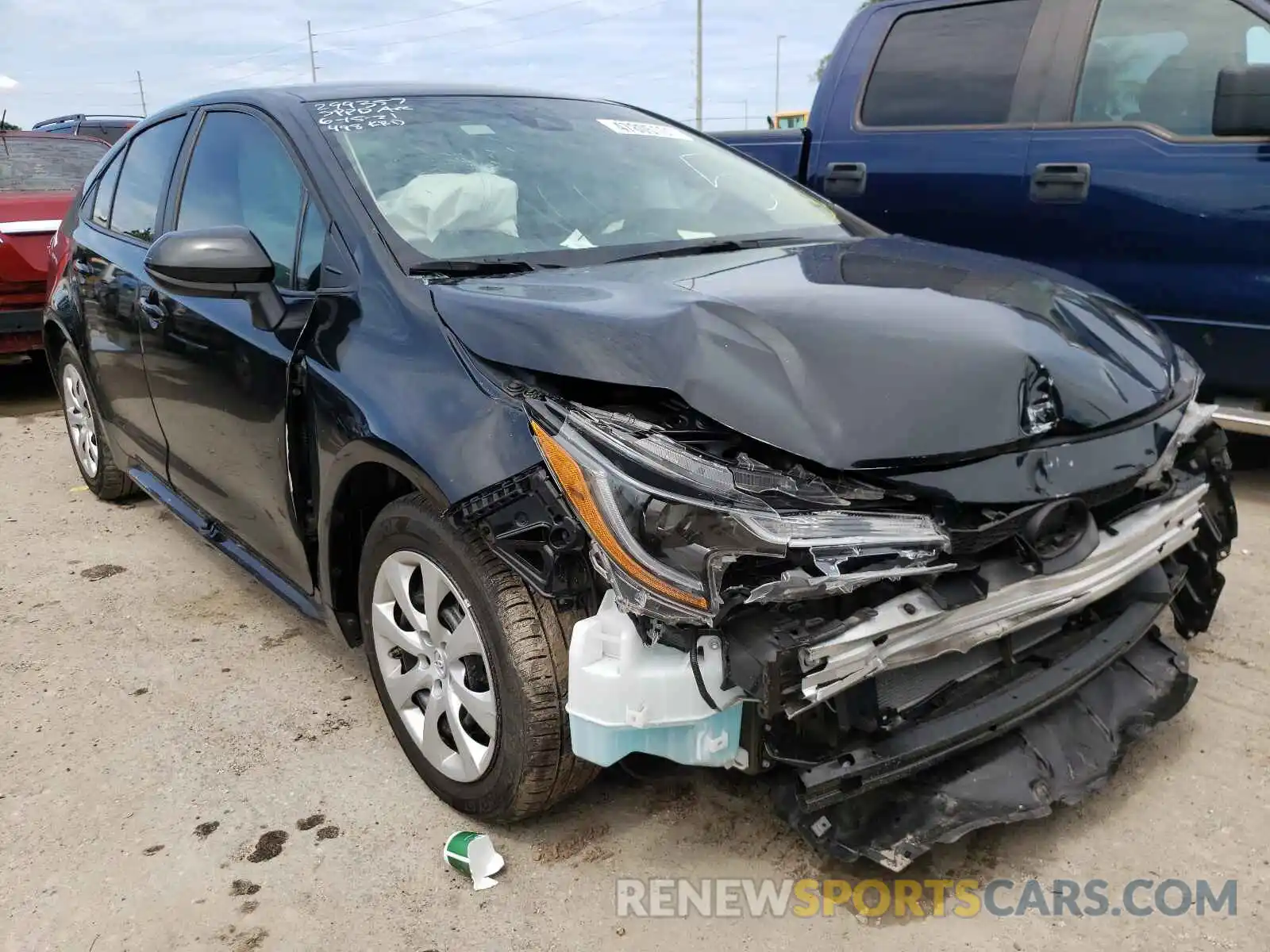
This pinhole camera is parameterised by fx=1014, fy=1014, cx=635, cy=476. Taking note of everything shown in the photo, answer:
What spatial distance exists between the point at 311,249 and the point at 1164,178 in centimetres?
337

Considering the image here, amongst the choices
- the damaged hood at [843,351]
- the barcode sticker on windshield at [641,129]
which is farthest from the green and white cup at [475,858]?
the barcode sticker on windshield at [641,129]

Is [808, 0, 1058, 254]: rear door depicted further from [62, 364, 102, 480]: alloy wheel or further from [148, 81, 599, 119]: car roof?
[62, 364, 102, 480]: alloy wheel

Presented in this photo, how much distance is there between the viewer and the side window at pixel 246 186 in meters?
2.75

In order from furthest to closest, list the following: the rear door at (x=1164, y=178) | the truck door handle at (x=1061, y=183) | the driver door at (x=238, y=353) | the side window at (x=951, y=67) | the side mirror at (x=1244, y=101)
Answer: the side window at (x=951, y=67) < the truck door handle at (x=1061, y=183) < the rear door at (x=1164, y=178) < the side mirror at (x=1244, y=101) < the driver door at (x=238, y=353)

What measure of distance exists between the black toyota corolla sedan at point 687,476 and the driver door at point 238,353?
0.02 metres

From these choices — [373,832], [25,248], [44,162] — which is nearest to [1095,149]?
[373,832]

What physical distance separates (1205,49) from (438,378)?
3.75m

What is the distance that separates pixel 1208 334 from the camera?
13.5 ft

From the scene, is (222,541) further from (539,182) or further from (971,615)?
(971,615)

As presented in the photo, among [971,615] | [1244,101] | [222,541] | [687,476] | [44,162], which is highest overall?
[1244,101]

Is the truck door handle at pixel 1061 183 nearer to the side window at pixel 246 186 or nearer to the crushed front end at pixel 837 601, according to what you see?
the crushed front end at pixel 837 601

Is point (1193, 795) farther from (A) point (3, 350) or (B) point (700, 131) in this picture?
(A) point (3, 350)

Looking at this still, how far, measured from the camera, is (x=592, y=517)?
1.84 m

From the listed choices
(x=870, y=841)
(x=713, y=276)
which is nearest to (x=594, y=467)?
(x=713, y=276)
